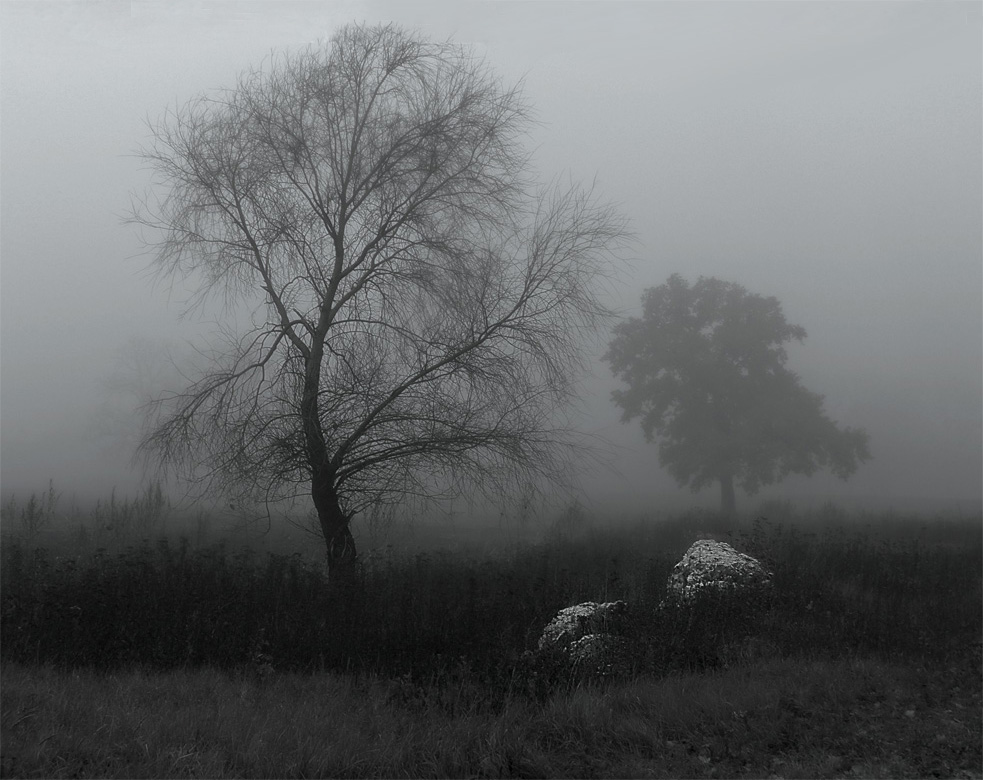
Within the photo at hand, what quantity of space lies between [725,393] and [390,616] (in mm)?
20620

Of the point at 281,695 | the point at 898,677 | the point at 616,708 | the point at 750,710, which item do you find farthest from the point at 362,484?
the point at 898,677

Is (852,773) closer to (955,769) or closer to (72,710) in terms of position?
(955,769)

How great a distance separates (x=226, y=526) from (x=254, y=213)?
823cm

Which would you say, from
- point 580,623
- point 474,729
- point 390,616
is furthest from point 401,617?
point 474,729

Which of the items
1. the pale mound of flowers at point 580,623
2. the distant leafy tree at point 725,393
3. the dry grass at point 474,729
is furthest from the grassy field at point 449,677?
the distant leafy tree at point 725,393

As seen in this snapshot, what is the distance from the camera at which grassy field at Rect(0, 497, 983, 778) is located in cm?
505

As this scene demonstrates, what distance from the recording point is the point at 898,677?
735 centimetres

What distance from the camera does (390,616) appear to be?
8.20m

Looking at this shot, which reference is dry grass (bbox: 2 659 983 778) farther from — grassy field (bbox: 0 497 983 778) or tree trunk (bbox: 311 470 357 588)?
tree trunk (bbox: 311 470 357 588)

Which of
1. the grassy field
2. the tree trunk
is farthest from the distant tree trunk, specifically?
the tree trunk

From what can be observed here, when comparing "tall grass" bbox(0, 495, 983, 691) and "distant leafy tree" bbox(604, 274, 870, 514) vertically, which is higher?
"distant leafy tree" bbox(604, 274, 870, 514)

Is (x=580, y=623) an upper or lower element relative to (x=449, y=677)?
upper

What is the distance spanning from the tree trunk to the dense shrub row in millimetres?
443

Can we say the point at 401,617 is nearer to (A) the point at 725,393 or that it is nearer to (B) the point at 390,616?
(B) the point at 390,616
